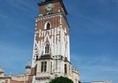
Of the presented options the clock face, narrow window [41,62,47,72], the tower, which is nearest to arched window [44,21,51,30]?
the tower

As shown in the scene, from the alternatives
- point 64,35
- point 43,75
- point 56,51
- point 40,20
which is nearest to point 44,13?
point 40,20

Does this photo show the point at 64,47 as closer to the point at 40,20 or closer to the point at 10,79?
the point at 40,20

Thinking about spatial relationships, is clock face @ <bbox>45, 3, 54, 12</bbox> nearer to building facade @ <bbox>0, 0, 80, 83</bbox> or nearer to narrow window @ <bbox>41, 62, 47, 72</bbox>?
building facade @ <bbox>0, 0, 80, 83</bbox>

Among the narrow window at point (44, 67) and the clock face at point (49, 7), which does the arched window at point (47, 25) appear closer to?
the clock face at point (49, 7)

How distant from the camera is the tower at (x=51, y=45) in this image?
60938 millimetres

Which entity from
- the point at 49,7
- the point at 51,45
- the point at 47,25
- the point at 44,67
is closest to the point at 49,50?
the point at 51,45

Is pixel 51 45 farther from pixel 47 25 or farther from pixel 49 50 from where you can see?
pixel 47 25

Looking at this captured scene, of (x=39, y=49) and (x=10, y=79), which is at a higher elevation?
(x=39, y=49)

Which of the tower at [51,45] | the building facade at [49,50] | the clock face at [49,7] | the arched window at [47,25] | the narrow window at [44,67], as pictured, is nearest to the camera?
the tower at [51,45]

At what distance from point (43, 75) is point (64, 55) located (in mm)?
9011

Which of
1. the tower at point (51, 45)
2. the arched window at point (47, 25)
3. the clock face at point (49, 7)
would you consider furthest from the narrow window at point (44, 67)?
the clock face at point (49, 7)

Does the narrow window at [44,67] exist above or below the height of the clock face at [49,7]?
below

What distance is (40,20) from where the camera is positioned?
70188 mm

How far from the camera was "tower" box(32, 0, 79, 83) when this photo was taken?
6094 centimetres
